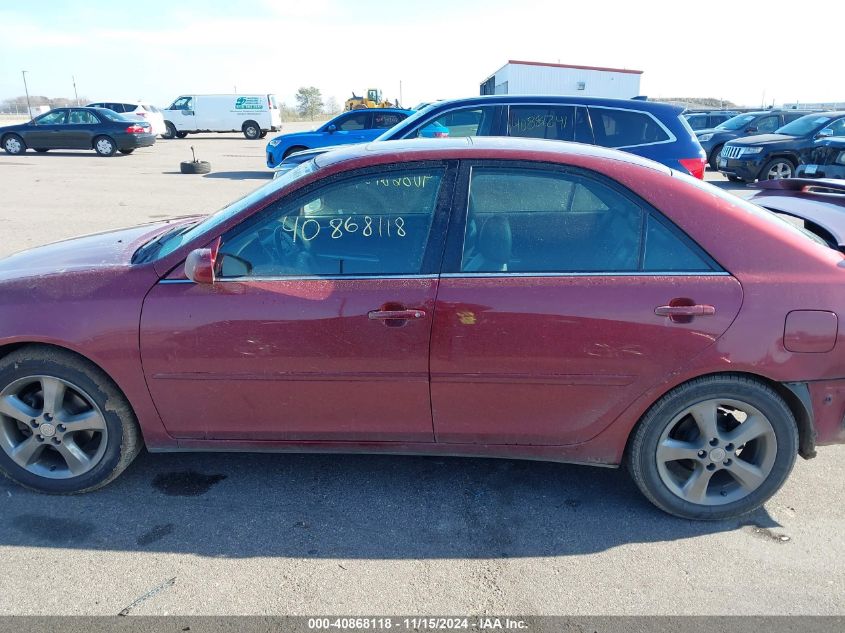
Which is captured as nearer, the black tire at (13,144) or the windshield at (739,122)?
the windshield at (739,122)

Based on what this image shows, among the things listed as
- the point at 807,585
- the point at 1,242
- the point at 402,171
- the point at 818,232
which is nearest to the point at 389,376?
the point at 402,171

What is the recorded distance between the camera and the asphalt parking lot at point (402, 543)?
2543mm

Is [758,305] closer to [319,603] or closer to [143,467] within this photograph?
[319,603]

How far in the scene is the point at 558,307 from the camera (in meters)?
2.80

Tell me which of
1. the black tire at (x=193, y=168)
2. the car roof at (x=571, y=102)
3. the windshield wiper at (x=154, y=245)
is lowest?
the black tire at (x=193, y=168)

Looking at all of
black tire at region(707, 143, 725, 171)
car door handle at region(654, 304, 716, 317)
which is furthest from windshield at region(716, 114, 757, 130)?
car door handle at region(654, 304, 716, 317)

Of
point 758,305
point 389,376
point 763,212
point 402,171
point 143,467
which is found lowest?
point 143,467

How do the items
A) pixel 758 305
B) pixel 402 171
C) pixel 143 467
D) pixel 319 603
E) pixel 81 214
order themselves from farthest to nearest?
pixel 81 214 < pixel 143 467 < pixel 402 171 < pixel 758 305 < pixel 319 603

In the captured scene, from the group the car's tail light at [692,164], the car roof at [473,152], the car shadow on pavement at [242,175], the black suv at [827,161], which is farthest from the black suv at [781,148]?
the car roof at [473,152]

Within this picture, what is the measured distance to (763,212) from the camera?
3.12m

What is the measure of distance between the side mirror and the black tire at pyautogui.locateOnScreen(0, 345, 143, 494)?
69 centimetres

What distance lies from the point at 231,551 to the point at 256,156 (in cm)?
2174

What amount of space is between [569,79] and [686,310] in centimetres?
3911

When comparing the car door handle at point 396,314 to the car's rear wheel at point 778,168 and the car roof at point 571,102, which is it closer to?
the car roof at point 571,102
